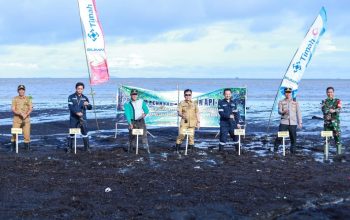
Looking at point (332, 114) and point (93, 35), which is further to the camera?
point (93, 35)

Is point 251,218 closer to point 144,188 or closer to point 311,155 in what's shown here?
point 144,188

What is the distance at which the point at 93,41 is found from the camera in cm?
1581

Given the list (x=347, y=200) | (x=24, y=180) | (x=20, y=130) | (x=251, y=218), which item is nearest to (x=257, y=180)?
(x=347, y=200)

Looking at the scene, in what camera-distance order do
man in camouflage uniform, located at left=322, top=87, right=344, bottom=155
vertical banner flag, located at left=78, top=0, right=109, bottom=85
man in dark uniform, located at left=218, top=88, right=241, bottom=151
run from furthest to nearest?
1. vertical banner flag, located at left=78, top=0, right=109, bottom=85
2. man in dark uniform, located at left=218, top=88, right=241, bottom=151
3. man in camouflage uniform, located at left=322, top=87, right=344, bottom=155

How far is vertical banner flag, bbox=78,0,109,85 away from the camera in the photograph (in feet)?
51.6

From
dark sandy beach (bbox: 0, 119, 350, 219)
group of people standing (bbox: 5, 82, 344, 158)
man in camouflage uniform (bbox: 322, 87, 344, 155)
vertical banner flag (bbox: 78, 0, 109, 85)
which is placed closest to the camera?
dark sandy beach (bbox: 0, 119, 350, 219)

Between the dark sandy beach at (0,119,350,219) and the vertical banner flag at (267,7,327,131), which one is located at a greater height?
the vertical banner flag at (267,7,327,131)

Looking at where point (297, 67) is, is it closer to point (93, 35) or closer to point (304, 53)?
point (304, 53)

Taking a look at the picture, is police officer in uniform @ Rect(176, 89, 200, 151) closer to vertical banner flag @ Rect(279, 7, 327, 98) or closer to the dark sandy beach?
the dark sandy beach

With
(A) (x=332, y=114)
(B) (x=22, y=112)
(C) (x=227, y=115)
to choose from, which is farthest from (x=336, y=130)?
(B) (x=22, y=112)

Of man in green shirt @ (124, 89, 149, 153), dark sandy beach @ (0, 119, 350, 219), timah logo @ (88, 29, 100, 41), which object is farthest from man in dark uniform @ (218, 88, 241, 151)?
timah logo @ (88, 29, 100, 41)

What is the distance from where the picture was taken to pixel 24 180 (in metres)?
9.74

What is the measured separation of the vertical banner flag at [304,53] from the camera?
51.7ft

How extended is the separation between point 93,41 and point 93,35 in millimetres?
186
